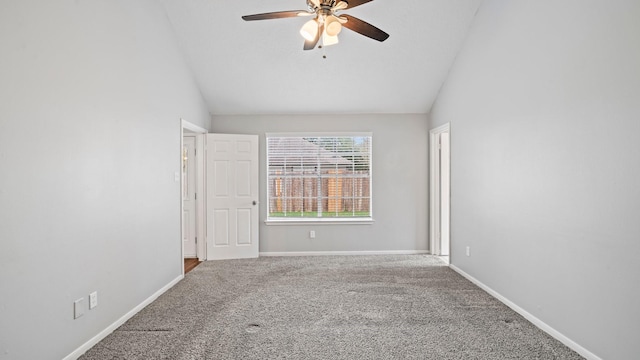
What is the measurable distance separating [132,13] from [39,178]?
1934 mm

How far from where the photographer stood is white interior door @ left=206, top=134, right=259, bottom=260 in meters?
5.69

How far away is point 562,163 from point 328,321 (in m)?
2.24

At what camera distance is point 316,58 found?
4.93 metres

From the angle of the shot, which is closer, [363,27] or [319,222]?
[363,27]

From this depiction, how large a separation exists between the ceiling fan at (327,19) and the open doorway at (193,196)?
3.15 metres

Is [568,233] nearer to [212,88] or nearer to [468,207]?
[468,207]

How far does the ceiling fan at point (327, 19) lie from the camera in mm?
2685

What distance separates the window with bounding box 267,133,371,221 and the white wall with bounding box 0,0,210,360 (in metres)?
2.23

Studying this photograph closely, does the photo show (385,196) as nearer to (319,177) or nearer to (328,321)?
(319,177)

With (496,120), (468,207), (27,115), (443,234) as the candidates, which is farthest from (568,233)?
(27,115)

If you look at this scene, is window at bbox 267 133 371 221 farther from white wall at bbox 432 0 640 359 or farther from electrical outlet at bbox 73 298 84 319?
electrical outlet at bbox 73 298 84 319

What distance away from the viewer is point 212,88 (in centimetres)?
545

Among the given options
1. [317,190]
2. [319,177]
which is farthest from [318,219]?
[319,177]

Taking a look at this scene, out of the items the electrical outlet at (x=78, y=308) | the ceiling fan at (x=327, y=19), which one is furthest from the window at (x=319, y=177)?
the electrical outlet at (x=78, y=308)
